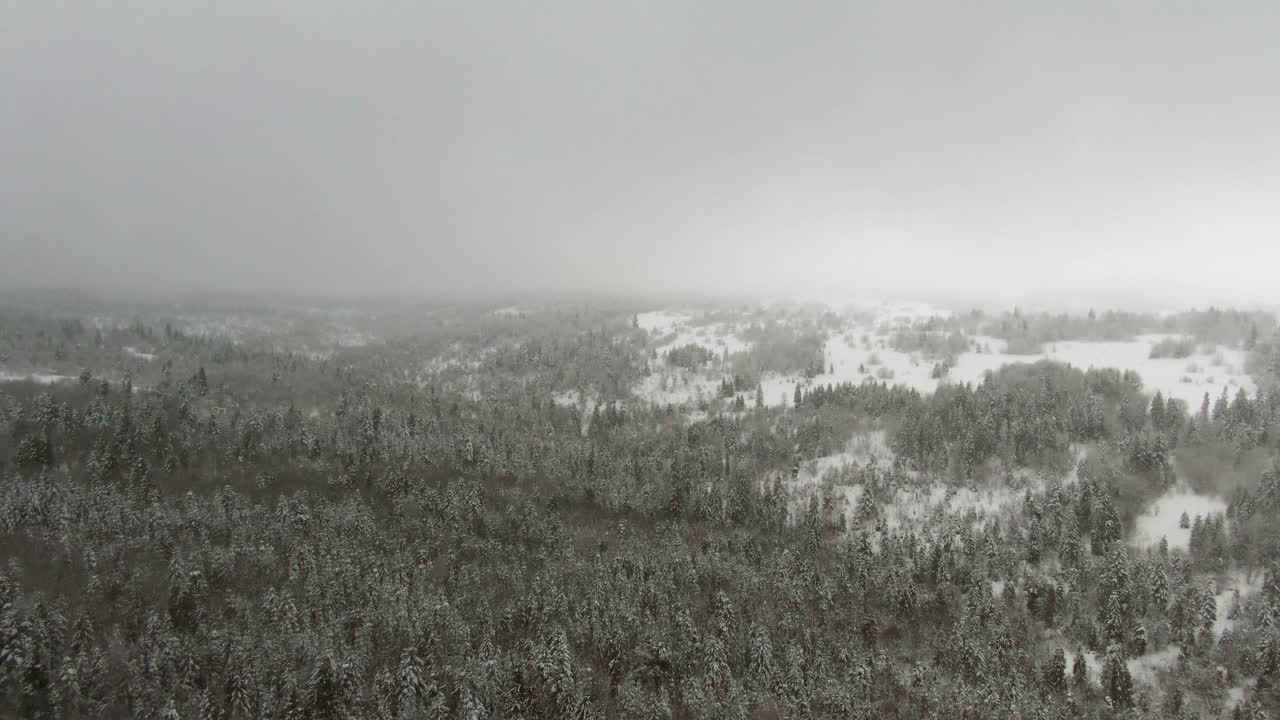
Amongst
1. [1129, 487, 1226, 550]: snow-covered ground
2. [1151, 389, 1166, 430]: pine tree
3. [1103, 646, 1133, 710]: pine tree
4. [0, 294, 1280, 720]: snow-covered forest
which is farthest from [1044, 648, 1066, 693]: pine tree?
[1151, 389, 1166, 430]: pine tree

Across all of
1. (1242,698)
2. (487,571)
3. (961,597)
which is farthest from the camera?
(487,571)

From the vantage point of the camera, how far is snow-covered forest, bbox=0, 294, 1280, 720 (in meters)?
85.7

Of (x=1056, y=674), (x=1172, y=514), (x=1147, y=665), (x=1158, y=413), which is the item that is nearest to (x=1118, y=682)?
(x=1056, y=674)

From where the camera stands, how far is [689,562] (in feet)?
413

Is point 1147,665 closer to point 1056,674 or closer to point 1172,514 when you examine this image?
point 1056,674

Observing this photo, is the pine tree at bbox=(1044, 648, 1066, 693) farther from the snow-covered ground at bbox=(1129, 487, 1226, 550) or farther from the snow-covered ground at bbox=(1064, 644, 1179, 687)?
the snow-covered ground at bbox=(1129, 487, 1226, 550)

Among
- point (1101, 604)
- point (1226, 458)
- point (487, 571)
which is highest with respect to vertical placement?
point (1226, 458)

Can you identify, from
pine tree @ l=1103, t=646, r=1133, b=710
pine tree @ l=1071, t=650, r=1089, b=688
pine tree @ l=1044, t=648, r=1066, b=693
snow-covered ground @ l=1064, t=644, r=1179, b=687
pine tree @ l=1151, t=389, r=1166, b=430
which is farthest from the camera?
pine tree @ l=1151, t=389, r=1166, b=430

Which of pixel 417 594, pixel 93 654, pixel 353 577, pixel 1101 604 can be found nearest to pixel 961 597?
pixel 1101 604

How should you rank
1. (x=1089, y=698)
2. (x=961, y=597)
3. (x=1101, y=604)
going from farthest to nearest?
(x=961, y=597) < (x=1101, y=604) < (x=1089, y=698)

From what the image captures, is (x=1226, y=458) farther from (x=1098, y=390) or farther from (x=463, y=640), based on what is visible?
(x=463, y=640)

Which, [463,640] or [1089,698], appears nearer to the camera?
[1089,698]

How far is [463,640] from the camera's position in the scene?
99938 millimetres

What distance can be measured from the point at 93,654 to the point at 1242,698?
184960 mm
